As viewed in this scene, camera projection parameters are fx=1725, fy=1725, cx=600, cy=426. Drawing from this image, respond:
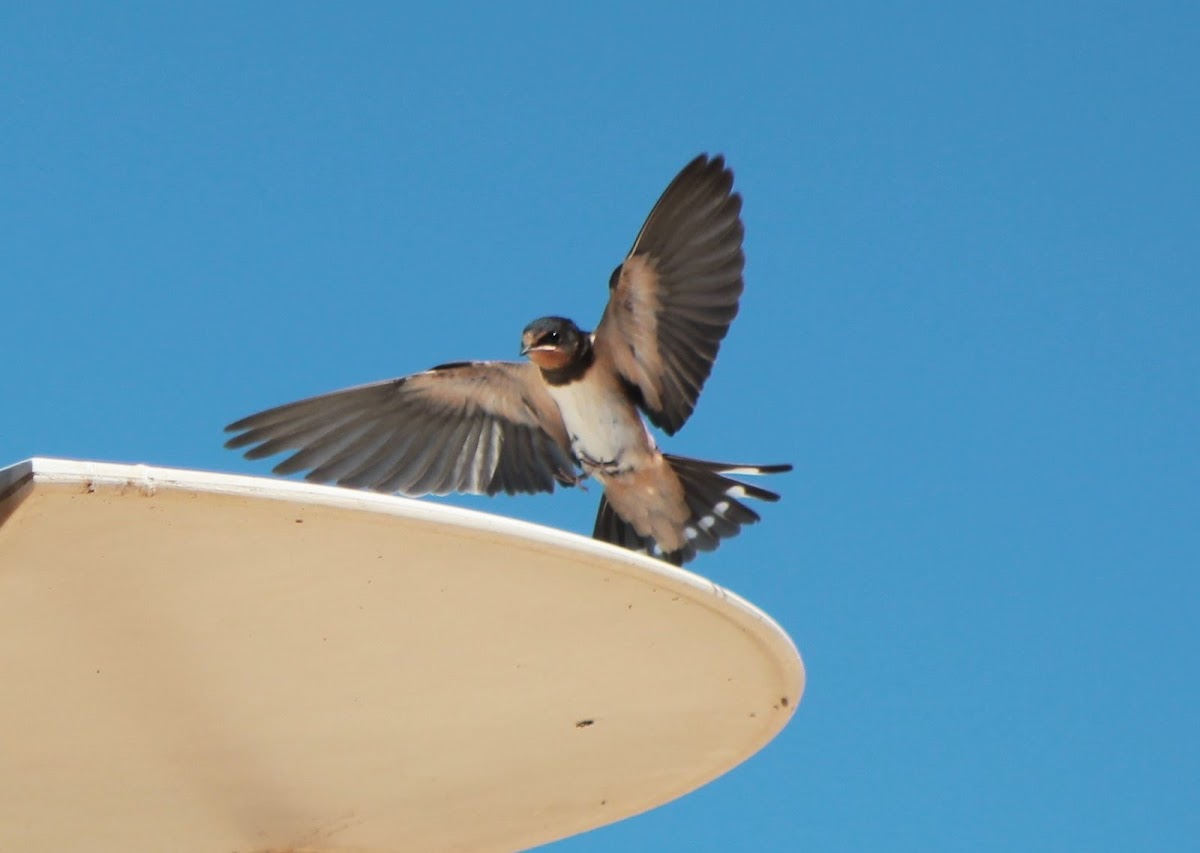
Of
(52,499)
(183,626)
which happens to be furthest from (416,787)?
(52,499)

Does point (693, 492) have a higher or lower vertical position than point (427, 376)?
lower

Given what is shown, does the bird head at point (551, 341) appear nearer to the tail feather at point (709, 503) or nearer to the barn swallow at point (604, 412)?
the barn swallow at point (604, 412)

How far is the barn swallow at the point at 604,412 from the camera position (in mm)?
5633

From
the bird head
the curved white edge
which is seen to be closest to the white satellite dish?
the curved white edge

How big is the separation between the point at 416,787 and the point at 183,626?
86 centimetres

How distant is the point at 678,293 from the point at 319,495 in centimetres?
322

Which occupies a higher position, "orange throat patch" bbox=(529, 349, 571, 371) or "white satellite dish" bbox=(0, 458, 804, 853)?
"orange throat patch" bbox=(529, 349, 571, 371)

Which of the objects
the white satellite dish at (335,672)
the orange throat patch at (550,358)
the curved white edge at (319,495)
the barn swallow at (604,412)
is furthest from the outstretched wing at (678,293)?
the curved white edge at (319,495)

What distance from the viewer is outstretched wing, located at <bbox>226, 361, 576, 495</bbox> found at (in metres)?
6.05

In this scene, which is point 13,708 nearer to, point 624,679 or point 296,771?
point 296,771

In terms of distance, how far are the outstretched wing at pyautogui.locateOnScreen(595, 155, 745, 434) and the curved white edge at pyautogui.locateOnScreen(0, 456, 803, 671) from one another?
267cm

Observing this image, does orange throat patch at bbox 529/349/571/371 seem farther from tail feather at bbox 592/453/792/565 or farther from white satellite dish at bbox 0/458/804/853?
white satellite dish at bbox 0/458/804/853

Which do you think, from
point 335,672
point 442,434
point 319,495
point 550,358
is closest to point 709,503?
point 550,358

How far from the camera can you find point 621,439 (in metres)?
6.11
